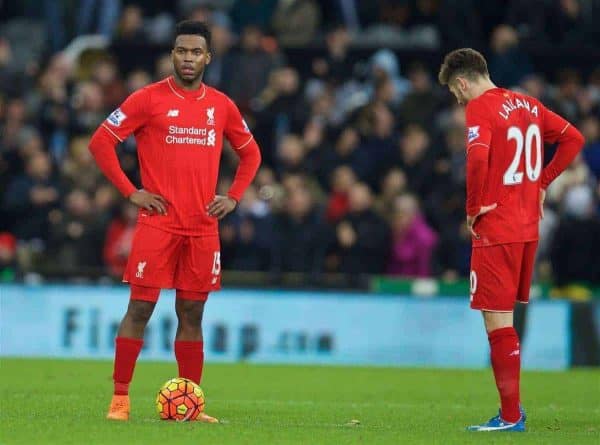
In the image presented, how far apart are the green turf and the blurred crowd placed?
2.19 m

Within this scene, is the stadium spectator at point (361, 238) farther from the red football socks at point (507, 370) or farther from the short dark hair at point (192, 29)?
the red football socks at point (507, 370)

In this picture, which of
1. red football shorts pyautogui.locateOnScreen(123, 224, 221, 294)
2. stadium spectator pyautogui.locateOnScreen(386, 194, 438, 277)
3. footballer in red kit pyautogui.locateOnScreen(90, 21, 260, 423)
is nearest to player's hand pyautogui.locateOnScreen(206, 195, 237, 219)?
footballer in red kit pyautogui.locateOnScreen(90, 21, 260, 423)

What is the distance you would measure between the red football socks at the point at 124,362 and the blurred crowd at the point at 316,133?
332 inches

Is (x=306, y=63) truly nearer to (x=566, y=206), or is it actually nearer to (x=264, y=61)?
(x=264, y=61)

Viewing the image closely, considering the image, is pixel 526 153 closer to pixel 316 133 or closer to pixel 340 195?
pixel 340 195

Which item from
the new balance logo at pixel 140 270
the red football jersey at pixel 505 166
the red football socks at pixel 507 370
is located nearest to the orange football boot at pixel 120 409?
the new balance logo at pixel 140 270

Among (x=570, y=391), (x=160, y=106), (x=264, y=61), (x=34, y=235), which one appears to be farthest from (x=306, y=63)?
(x=160, y=106)

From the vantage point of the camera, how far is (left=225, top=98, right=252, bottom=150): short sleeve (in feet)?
36.2

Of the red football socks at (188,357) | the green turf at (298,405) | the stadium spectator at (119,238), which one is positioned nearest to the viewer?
the green turf at (298,405)

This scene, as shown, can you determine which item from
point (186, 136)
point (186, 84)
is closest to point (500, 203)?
point (186, 136)

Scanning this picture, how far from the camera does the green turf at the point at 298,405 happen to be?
9.69m

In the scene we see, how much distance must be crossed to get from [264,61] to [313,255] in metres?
3.65

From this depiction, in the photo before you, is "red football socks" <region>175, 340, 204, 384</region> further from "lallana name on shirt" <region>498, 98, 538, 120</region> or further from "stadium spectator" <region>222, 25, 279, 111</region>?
"stadium spectator" <region>222, 25, 279, 111</region>

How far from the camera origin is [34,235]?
20219mm
